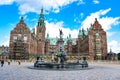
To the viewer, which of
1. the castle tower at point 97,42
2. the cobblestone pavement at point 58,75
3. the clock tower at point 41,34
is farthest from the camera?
the clock tower at point 41,34

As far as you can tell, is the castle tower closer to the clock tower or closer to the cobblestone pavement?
the clock tower

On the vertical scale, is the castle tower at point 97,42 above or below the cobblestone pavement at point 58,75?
above

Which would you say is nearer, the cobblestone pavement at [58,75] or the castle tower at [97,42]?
the cobblestone pavement at [58,75]

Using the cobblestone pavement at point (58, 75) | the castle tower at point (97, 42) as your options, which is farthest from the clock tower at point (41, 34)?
the cobblestone pavement at point (58, 75)

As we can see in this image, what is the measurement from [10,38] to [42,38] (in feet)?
91.4

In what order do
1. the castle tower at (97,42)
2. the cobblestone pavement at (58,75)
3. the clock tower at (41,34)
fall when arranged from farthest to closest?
the clock tower at (41,34), the castle tower at (97,42), the cobblestone pavement at (58,75)

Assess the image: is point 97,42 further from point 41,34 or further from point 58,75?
point 58,75

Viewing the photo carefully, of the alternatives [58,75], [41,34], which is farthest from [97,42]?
[58,75]

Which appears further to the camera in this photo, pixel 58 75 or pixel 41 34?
pixel 41 34

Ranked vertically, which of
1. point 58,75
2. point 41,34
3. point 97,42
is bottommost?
point 58,75

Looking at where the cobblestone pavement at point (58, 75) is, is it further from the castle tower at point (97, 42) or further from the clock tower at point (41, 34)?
the clock tower at point (41, 34)

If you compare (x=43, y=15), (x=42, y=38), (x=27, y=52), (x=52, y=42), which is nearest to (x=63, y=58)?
(x=27, y=52)

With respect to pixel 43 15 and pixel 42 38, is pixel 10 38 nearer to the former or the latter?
pixel 42 38

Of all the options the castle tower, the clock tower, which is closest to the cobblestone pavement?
the castle tower
